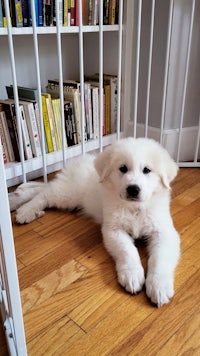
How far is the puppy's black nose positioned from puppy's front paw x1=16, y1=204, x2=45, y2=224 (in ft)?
1.72

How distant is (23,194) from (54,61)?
951mm

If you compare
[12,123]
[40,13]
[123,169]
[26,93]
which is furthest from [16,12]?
[123,169]

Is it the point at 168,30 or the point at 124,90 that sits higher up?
the point at 168,30

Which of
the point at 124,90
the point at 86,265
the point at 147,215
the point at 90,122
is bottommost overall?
the point at 86,265

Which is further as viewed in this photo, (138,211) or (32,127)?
(32,127)

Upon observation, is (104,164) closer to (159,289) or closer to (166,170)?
(166,170)

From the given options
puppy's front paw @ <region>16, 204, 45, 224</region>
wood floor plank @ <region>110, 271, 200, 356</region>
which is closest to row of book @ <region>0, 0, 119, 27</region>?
puppy's front paw @ <region>16, 204, 45, 224</region>

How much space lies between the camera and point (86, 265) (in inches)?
44.5

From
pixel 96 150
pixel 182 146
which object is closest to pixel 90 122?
pixel 96 150

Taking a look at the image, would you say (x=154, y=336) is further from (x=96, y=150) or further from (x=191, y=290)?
(x=96, y=150)

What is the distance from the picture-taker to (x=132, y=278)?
987 millimetres

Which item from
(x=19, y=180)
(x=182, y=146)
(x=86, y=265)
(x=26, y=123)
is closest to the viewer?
(x=86, y=265)

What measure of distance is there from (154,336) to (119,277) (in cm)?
22

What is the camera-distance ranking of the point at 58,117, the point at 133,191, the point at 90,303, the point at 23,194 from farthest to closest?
1. the point at 58,117
2. the point at 23,194
3. the point at 133,191
4. the point at 90,303
